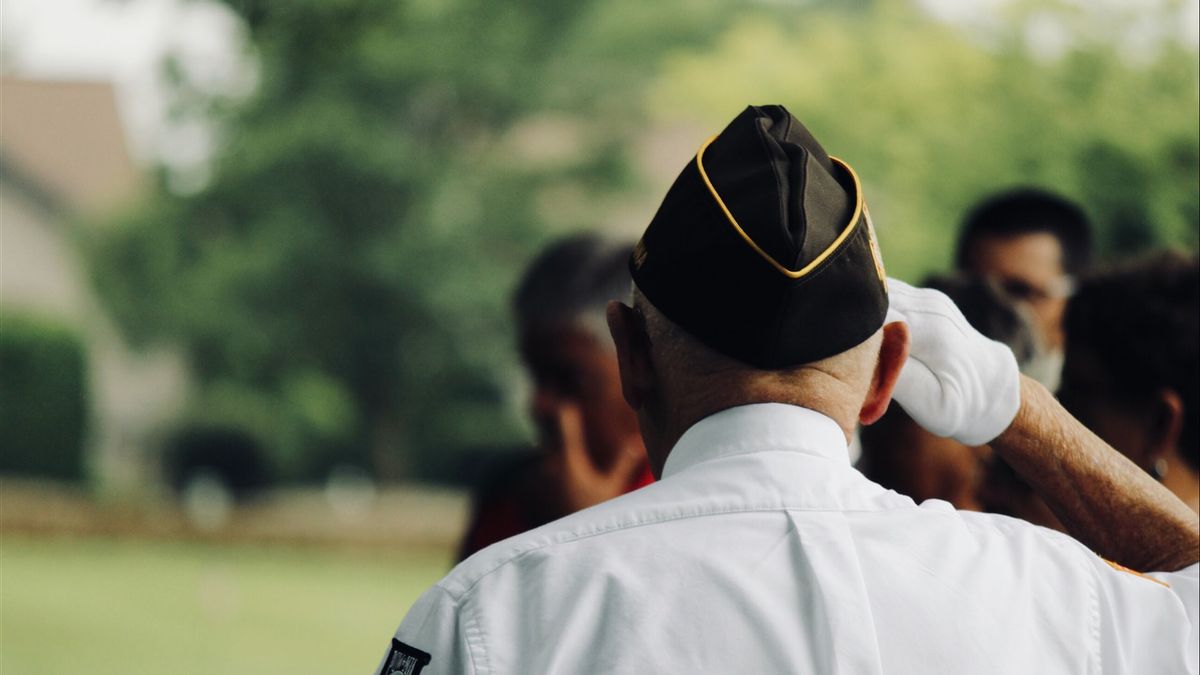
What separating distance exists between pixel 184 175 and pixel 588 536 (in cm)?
3363

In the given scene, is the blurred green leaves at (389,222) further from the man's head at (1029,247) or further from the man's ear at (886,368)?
the man's ear at (886,368)

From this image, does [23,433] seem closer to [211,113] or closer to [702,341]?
[211,113]

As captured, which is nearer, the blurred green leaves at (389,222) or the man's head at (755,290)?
the man's head at (755,290)

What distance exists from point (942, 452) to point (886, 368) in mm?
1149

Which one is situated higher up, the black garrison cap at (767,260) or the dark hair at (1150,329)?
the black garrison cap at (767,260)

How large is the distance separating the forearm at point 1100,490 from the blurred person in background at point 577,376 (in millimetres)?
1394

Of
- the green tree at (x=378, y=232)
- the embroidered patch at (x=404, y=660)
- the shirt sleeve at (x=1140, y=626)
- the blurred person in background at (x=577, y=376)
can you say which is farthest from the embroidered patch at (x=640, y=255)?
the green tree at (x=378, y=232)

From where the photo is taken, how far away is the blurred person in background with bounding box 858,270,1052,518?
2793 millimetres

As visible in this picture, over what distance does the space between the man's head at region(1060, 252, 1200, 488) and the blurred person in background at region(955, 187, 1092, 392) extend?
6.85ft

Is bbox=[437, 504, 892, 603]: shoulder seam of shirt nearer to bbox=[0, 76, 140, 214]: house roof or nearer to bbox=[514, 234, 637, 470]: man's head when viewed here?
bbox=[514, 234, 637, 470]: man's head

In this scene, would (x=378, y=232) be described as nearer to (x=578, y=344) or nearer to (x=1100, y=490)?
(x=578, y=344)

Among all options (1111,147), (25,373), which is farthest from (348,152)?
(1111,147)

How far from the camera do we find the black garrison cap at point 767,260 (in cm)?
155

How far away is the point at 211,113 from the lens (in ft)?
106
